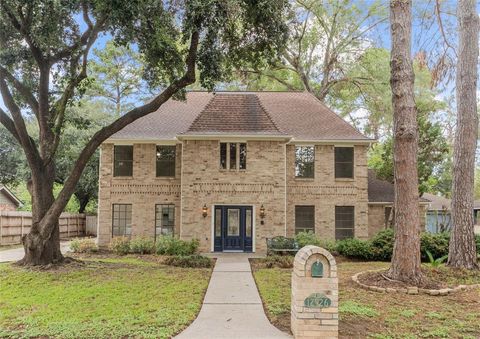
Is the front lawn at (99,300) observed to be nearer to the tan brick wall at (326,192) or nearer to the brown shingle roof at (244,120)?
the brown shingle roof at (244,120)

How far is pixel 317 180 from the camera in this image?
725 inches

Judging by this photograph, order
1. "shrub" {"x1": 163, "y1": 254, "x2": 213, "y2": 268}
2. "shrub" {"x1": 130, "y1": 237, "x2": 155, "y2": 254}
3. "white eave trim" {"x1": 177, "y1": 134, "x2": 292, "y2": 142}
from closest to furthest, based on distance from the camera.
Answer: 1. "shrub" {"x1": 163, "y1": 254, "x2": 213, "y2": 268}
2. "shrub" {"x1": 130, "y1": 237, "x2": 155, "y2": 254}
3. "white eave trim" {"x1": 177, "y1": 134, "x2": 292, "y2": 142}

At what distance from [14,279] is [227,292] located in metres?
5.61

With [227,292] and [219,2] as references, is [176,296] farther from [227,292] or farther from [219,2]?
[219,2]

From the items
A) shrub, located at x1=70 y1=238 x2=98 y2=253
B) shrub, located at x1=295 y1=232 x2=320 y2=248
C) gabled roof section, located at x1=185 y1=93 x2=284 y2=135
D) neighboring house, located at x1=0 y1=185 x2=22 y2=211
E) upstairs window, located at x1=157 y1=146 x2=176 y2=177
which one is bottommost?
shrub, located at x1=70 y1=238 x2=98 y2=253

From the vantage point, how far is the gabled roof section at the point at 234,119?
1714 centimetres

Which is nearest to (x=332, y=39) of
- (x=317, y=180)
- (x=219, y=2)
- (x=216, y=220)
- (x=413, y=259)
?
(x=317, y=180)

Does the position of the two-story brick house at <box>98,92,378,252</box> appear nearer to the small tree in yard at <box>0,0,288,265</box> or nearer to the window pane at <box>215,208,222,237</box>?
the window pane at <box>215,208,222,237</box>

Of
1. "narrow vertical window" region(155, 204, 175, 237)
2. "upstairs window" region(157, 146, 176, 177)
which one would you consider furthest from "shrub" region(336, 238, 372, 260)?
"upstairs window" region(157, 146, 176, 177)

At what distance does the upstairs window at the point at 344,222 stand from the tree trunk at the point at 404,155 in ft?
28.5

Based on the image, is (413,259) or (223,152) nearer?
(413,259)

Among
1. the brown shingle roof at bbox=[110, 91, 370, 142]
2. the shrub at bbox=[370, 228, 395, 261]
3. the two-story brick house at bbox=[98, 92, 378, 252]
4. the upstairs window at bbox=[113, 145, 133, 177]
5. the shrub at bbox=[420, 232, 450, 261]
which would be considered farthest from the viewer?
the upstairs window at bbox=[113, 145, 133, 177]

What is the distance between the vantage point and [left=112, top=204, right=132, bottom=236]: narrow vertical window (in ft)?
59.2

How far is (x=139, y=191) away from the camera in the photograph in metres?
18.2
